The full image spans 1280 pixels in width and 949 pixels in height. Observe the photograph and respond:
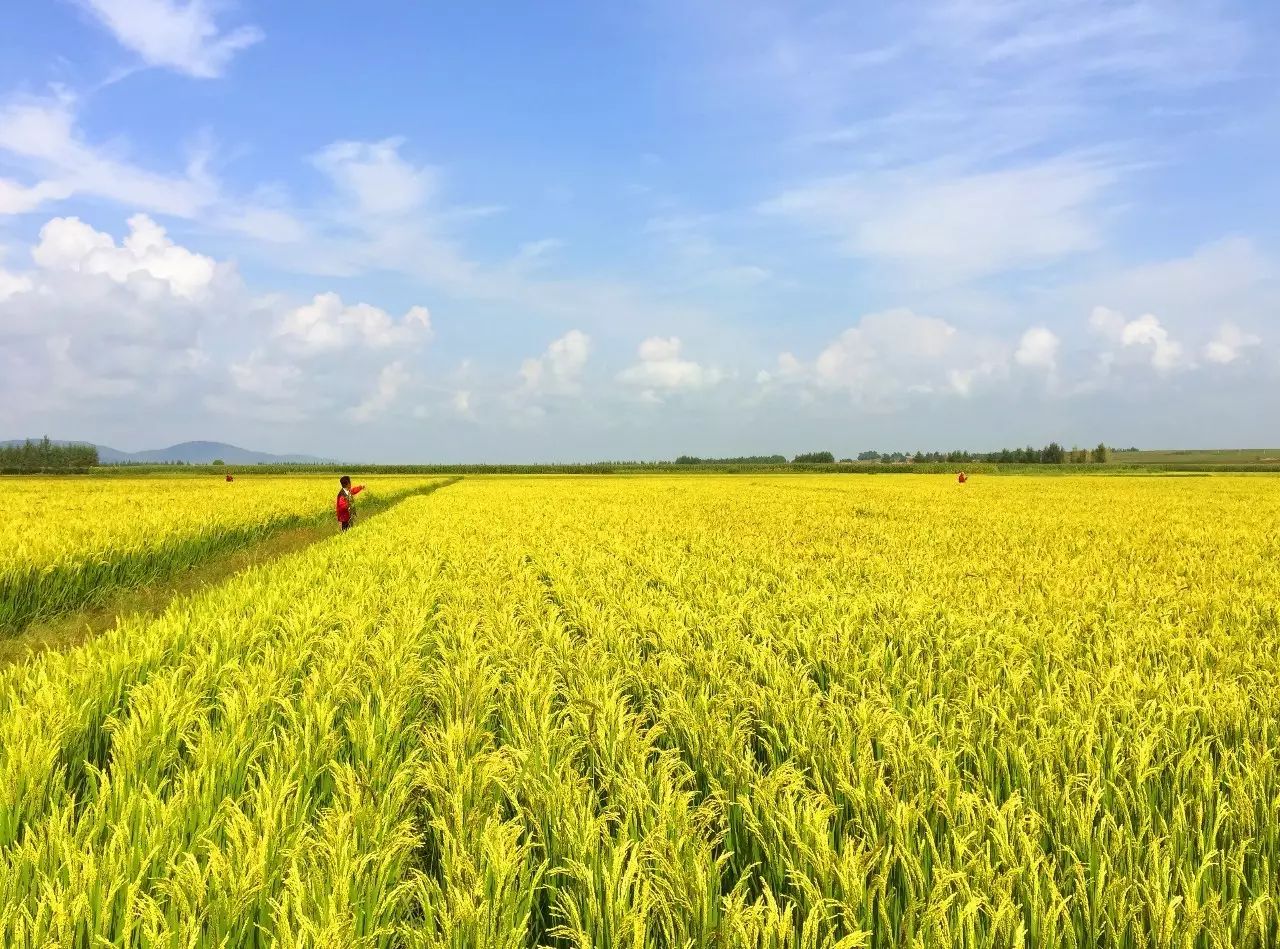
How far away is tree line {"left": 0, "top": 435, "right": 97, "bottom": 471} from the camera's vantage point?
375 ft

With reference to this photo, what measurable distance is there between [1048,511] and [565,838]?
Answer: 22.6 m

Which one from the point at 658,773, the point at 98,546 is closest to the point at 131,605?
the point at 98,546

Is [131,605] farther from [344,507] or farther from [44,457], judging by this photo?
[44,457]

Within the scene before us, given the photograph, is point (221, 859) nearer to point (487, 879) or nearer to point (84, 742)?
point (487, 879)

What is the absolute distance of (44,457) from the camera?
123625 millimetres

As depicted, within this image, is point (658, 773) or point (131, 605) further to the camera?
point (131, 605)

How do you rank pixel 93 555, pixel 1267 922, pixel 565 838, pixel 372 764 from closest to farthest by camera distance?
pixel 1267 922 < pixel 565 838 < pixel 372 764 < pixel 93 555

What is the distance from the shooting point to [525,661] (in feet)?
16.2

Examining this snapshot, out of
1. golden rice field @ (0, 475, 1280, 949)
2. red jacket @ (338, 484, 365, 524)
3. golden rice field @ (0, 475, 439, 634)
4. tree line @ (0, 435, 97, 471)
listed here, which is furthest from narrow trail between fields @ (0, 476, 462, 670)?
tree line @ (0, 435, 97, 471)

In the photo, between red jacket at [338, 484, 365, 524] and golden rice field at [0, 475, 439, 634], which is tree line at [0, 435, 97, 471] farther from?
red jacket at [338, 484, 365, 524]

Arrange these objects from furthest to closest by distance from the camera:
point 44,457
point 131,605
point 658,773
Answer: point 44,457
point 131,605
point 658,773

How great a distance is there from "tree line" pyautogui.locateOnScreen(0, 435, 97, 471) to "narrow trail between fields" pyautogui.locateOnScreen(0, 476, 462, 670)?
12146cm

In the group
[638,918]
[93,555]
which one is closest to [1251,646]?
[638,918]

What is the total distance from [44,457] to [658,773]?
160968 mm
